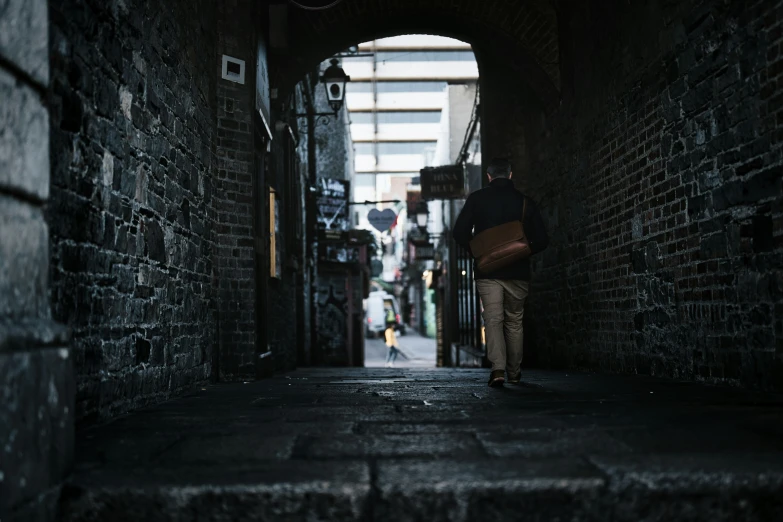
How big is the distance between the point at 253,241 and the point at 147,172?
9.43ft

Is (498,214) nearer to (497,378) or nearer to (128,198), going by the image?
(497,378)

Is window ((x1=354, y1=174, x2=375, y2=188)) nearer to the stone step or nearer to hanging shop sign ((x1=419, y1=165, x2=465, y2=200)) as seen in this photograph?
hanging shop sign ((x1=419, y1=165, x2=465, y2=200))

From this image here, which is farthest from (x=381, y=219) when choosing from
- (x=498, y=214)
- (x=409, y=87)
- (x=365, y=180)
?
(x=365, y=180)

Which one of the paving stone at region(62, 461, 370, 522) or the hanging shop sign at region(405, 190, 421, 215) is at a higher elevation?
the hanging shop sign at region(405, 190, 421, 215)

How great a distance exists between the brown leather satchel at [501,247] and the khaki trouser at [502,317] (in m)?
0.15

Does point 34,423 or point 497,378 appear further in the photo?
point 497,378

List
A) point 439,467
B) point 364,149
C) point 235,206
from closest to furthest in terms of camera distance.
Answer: point 439,467 < point 235,206 < point 364,149

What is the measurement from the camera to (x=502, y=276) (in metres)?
5.34

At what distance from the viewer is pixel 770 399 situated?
3.86 m

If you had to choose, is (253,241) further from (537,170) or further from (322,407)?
(537,170)

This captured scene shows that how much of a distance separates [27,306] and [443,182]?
14765 millimetres

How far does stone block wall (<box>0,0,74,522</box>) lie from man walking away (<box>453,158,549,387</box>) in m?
3.50

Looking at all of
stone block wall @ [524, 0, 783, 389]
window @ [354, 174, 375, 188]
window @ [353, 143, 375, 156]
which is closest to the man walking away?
stone block wall @ [524, 0, 783, 389]

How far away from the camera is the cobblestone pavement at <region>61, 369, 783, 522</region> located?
203cm
